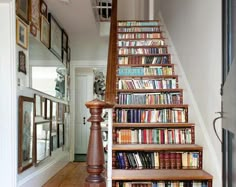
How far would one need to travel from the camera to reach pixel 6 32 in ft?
9.70

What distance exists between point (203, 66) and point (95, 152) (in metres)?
1.71

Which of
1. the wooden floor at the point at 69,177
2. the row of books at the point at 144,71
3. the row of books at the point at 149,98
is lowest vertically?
the wooden floor at the point at 69,177

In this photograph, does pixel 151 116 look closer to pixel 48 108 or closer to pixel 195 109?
pixel 195 109

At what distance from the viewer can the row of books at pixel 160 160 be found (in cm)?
277

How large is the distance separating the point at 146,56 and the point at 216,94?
6.83 feet

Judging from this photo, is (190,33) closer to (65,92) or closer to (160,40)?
(160,40)

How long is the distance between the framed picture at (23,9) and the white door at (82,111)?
157 inches

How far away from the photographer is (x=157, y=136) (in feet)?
10.2

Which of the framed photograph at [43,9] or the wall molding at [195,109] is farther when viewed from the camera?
the framed photograph at [43,9]

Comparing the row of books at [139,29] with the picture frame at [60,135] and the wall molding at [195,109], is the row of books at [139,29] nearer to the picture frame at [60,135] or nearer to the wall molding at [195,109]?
the wall molding at [195,109]

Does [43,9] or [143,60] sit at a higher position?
[43,9]

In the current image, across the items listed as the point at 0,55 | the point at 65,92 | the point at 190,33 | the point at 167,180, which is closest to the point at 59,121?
the point at 65,92

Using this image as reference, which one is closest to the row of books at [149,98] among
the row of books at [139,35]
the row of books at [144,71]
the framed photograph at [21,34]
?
the row of books at [144,71]

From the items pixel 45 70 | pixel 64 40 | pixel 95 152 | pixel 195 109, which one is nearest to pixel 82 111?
pixel 64 40
